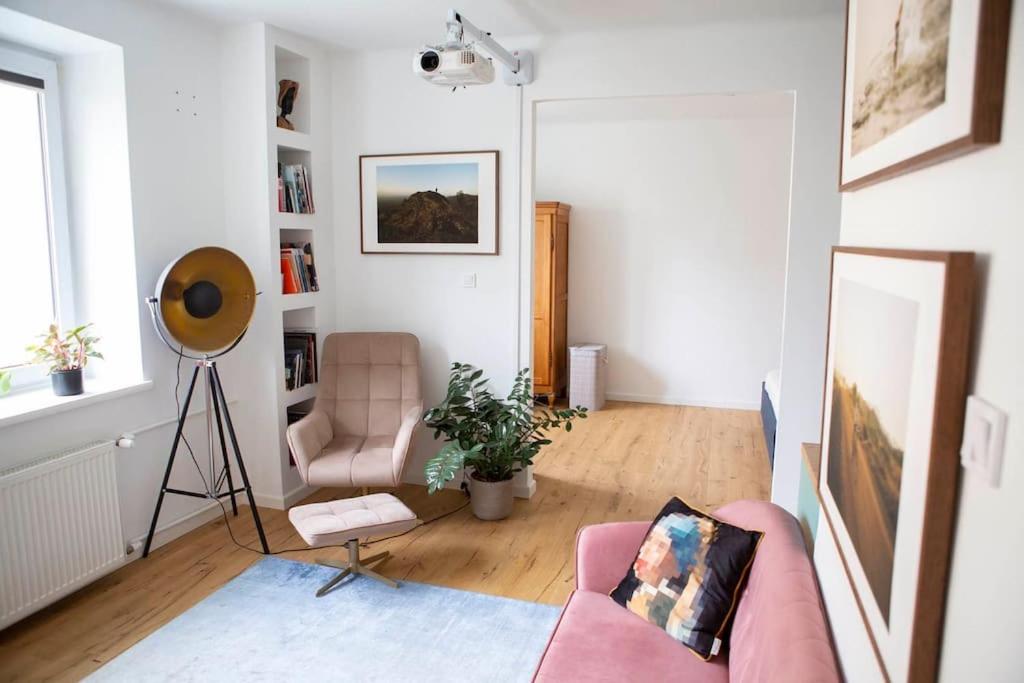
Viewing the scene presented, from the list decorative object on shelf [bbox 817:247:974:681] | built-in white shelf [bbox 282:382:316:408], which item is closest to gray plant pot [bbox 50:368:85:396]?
built-in white shelf [bbox 282:382:316:408]

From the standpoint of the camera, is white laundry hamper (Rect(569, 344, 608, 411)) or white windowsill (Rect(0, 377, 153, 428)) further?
white laundry hamper (Rect(569, 344, 608, 411))

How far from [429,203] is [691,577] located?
2.67 m

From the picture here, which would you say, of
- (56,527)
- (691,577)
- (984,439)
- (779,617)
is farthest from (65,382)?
(984,439)

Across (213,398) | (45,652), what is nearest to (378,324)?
(213,398)

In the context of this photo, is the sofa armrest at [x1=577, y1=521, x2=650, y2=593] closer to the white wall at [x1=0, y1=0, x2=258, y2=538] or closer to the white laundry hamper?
the white wall at [x1=0, y1=0, x2=258, y2=538]

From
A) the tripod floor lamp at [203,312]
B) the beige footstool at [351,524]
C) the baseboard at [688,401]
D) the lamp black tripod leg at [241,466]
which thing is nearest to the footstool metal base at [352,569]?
the beige footstool at [351,524]

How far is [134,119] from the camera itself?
310 cm

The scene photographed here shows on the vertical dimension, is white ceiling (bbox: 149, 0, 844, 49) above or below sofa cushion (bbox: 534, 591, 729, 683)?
above

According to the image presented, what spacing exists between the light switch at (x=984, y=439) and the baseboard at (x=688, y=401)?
5580mm

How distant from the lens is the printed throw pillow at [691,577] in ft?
6.07

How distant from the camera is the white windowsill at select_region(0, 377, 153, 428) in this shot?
8.68ft

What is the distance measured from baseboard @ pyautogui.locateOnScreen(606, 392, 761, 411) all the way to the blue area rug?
373 centimetres

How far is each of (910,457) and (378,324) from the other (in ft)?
11.6

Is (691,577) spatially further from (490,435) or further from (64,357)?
(64,357)
